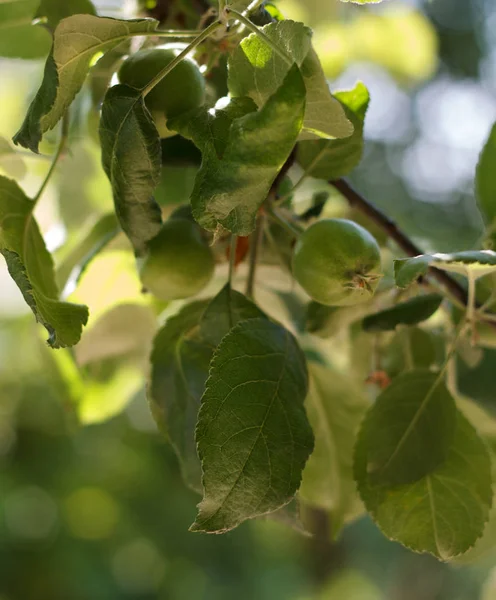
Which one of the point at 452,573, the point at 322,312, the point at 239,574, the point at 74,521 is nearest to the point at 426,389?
the point at 322,312

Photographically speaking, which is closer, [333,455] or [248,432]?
[248,432]

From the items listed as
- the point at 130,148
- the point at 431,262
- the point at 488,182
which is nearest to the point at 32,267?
the point at 130,148

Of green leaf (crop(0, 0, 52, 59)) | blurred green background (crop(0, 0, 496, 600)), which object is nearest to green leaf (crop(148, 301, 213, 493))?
green leaf (crop(0, 0, 52, 59))

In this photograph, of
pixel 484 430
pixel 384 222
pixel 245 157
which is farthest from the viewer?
pixel 484 430

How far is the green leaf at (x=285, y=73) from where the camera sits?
0.28m

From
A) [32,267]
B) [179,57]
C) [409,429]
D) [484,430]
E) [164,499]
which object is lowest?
[164,499]

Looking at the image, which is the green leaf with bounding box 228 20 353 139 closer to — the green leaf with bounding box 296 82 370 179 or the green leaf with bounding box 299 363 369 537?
the green leaf with bounding box 296 82 370 179

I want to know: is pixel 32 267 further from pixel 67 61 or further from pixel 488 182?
pixel 488 182

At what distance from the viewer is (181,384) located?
401 mm

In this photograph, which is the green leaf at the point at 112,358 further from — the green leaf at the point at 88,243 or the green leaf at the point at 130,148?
the green leaf at the point at 130,148

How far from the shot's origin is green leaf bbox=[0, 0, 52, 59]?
1.57ft

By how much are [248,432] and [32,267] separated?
14 cm

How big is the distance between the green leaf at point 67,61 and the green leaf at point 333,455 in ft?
0.90

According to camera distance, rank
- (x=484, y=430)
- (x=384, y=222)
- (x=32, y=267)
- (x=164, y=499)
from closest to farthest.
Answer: (x=32, y=267) → (x=384, y=222) → (x=484, y=430) → (x=164, y=499)
